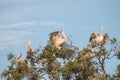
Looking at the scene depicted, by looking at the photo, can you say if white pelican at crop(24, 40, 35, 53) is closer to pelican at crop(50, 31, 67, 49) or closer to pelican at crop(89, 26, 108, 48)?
pelican at crop(50, 31, 67, 49)

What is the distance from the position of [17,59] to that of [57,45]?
3884 millimetres

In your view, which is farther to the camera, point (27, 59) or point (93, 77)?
point (27, 59)

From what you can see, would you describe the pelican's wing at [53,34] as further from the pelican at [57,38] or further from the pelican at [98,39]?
the pelican at [98,39]

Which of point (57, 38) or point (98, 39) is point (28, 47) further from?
point (98, 39)

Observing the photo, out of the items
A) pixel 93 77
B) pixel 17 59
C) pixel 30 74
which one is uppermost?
pixel 17 59

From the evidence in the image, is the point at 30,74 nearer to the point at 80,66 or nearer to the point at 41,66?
the point at 41,66

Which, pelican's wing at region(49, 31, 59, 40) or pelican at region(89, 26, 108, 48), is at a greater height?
pelican's wing at region(49, 31, 59, 40)

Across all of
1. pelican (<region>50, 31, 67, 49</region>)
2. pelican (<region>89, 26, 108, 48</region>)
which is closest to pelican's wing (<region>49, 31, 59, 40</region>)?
pelican (<region>50, 31, 67, 49</region>)

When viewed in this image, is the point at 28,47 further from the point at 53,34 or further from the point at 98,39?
the point at 98,39

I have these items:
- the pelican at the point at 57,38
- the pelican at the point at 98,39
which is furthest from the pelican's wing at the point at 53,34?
the pelican at the point at 98,39

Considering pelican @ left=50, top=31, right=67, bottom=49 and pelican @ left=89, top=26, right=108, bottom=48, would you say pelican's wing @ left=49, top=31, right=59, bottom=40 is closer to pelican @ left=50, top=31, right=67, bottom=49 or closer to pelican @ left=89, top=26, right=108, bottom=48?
pelican @ left=50, top=31, right=67, bottom=49

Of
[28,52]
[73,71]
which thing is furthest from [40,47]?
[73,71]

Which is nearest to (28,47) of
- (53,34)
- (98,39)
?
(53,34)

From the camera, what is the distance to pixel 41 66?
3059cm
